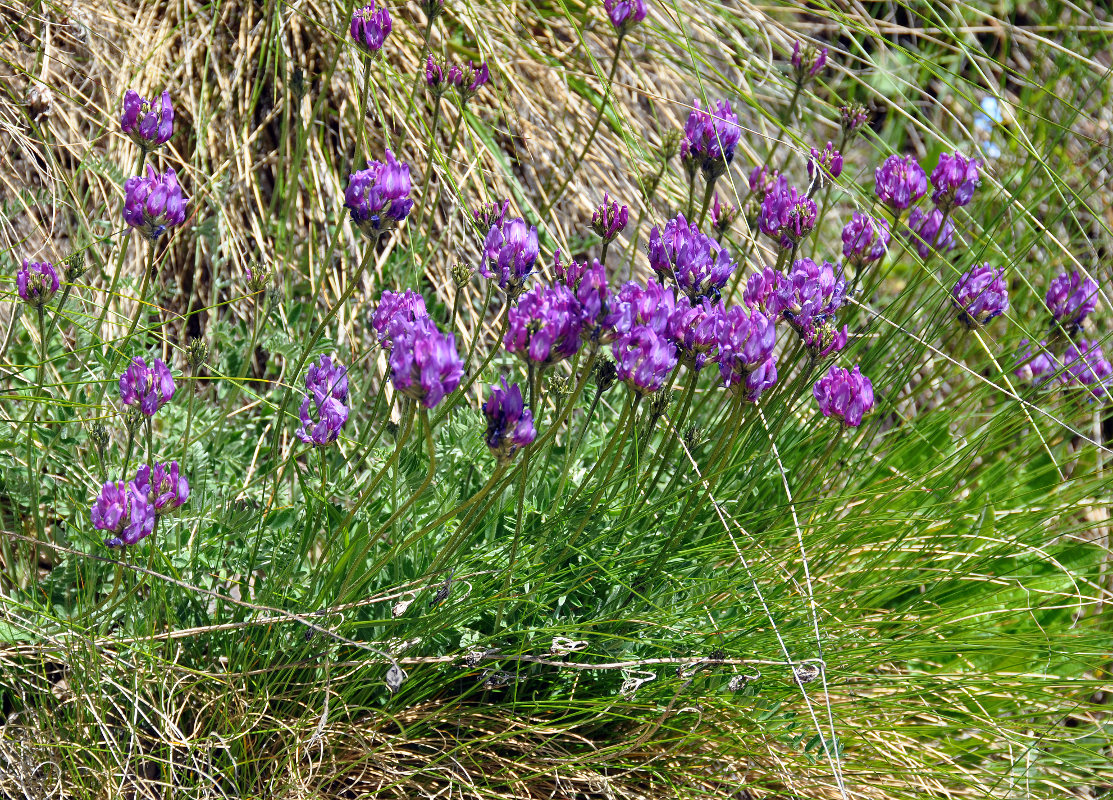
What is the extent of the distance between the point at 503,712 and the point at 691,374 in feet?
2.84

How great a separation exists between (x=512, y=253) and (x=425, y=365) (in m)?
0.49

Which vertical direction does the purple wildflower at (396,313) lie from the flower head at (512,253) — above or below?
below

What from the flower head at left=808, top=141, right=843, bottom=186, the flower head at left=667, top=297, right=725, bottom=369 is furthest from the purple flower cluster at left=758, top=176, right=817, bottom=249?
the flower head at left=667, top=297, right=725, bottom=369

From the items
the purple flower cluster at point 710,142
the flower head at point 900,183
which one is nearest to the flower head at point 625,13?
the purple flower cluster at point 710,142

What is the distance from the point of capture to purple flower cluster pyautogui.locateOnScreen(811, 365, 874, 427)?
2109 mm

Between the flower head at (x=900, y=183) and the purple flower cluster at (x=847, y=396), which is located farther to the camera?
the flower head at (x=900, y=183)

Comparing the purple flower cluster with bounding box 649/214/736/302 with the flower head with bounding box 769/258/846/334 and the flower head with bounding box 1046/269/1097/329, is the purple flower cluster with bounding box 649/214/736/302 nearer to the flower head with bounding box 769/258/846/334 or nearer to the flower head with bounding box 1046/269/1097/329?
the flower head with bounding box 769/258/846/334

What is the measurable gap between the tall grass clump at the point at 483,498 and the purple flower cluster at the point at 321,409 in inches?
0.5

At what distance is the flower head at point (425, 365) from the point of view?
1.46 meters

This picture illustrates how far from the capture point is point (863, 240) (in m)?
2.37

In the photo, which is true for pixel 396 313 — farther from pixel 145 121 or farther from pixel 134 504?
pixel 145 121

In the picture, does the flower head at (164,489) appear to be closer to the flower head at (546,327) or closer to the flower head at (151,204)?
the flower head at (151,204)

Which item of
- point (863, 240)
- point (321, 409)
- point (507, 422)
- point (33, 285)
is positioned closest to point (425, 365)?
point (507, 422)

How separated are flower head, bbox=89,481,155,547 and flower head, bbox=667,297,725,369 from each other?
3.38 feet
